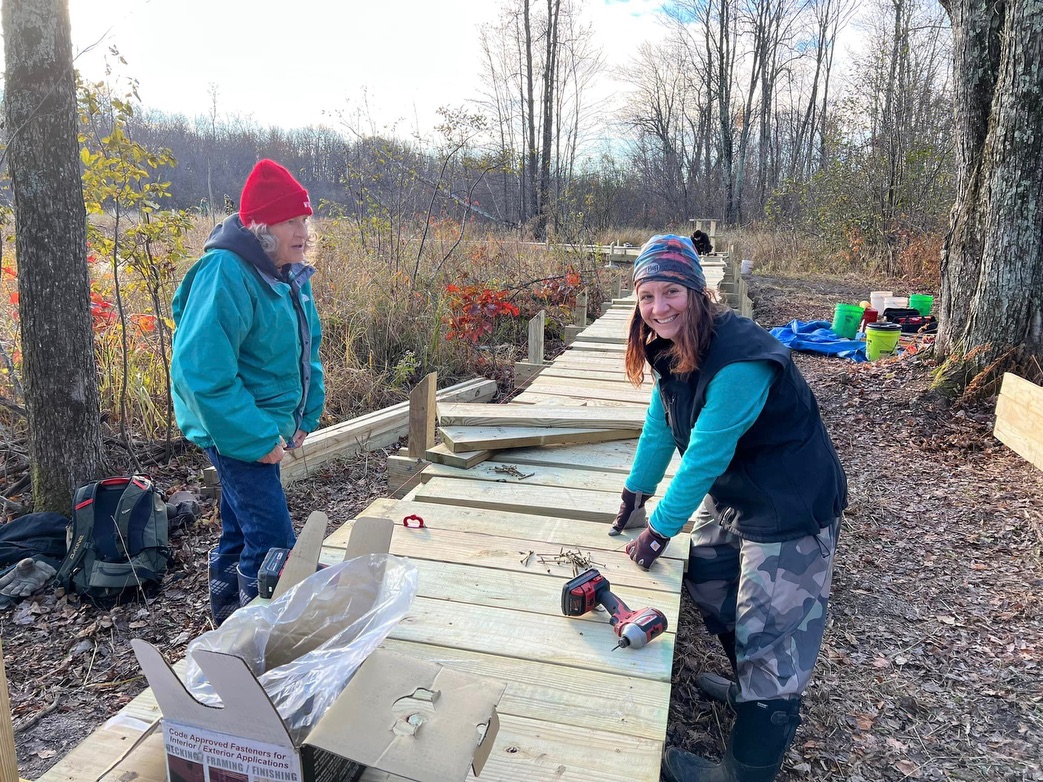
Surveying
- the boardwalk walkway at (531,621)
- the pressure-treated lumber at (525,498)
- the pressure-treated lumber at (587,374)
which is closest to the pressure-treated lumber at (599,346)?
the pressure-treated lumber at (587,374)

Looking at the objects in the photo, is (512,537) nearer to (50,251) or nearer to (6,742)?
(6,742)

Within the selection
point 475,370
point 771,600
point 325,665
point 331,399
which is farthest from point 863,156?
point 325,665

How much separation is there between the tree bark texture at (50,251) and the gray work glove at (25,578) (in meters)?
0.49

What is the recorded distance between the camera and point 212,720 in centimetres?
127

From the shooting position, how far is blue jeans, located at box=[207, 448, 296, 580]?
2.50m

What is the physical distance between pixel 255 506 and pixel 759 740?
6.19 ft

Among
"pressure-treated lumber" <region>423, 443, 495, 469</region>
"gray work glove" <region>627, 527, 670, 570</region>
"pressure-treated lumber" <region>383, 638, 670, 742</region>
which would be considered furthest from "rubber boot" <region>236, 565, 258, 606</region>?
"gray work glove" <region>627, 527, 670, 570</region>

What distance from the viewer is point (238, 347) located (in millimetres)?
2379

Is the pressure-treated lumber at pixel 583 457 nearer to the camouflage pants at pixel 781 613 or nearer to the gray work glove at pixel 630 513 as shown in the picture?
the gray work glove at pixel 630 513

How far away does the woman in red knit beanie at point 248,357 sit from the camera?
89.8 inches

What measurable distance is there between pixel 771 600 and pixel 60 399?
379 cm

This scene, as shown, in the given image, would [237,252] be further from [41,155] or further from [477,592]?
[41,155]

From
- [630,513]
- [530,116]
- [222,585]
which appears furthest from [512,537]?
[530,116]

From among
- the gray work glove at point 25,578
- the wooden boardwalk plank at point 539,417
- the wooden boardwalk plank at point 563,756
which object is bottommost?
the gray work glove at point 25,578
